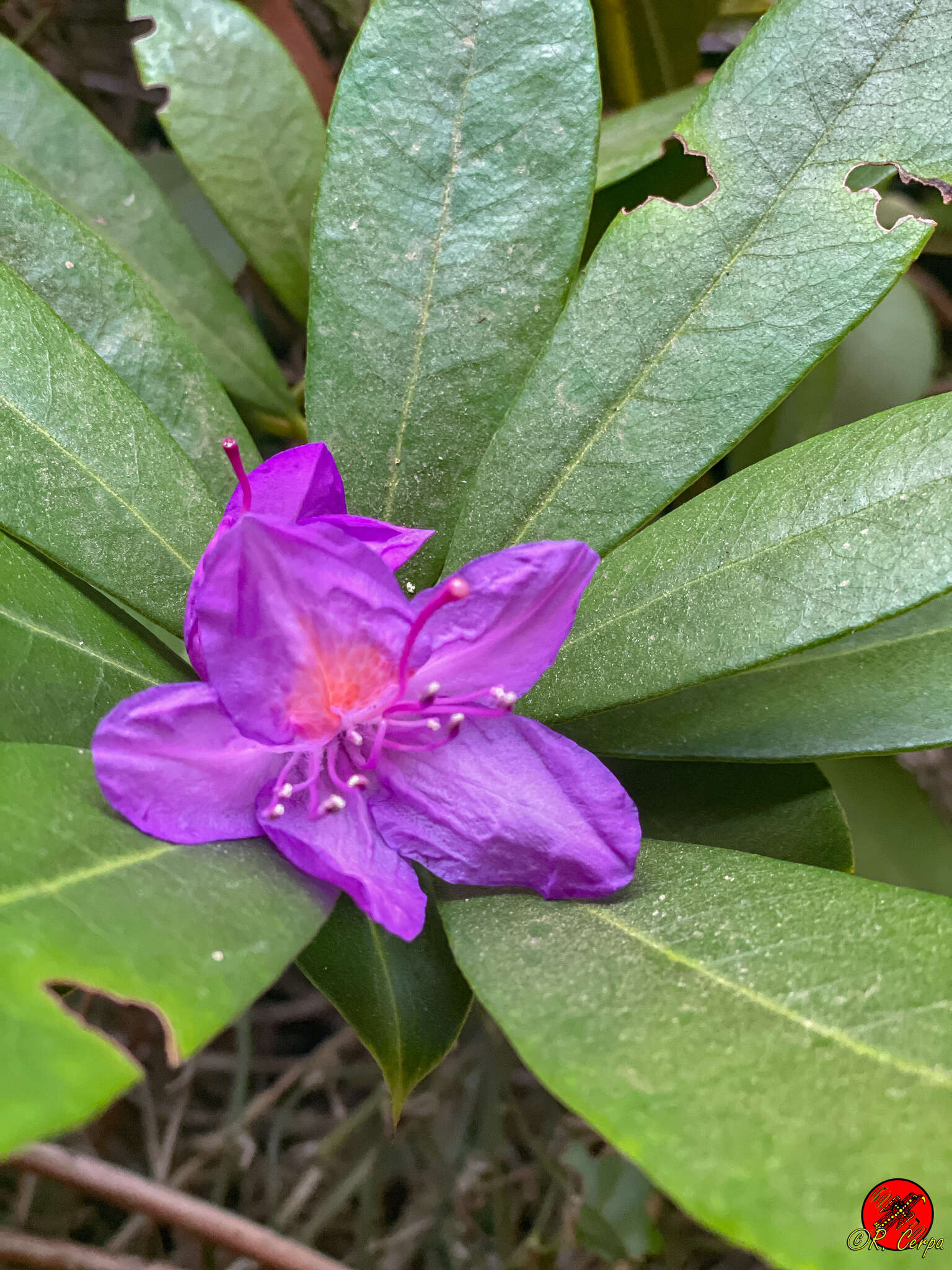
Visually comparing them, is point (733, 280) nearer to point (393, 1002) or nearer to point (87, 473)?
point (87, 473)

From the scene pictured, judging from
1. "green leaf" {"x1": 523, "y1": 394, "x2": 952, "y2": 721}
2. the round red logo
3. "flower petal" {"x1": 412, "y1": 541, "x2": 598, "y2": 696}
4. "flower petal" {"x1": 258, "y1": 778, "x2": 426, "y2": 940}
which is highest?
"flower petal" {"x1": 412, "y1": 541, "x2": 598, "y2": 696}

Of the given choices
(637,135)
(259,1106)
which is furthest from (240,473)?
(259,1106)

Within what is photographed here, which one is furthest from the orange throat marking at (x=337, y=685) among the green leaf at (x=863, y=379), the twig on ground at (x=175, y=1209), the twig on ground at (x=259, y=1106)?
the twig on ground at (x=259, y=1106)

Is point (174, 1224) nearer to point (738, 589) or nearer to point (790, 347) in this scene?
point (738, 589)

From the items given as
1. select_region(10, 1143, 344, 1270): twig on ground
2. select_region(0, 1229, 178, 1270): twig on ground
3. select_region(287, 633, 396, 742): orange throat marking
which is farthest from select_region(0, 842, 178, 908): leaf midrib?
select_region(0, 1229, 178, 1270): twig on ground

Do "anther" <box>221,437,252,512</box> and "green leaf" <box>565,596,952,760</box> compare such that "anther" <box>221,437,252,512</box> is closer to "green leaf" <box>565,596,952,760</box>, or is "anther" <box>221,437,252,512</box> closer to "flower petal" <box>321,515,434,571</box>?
"flower petal" <box>321,515,434,571</box>

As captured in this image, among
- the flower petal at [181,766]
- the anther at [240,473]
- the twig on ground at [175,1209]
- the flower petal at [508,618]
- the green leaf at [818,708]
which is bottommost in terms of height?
the twig on ground at [175,1209]

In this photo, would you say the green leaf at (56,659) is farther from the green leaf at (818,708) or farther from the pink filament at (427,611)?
the green leaf at (818,708)
